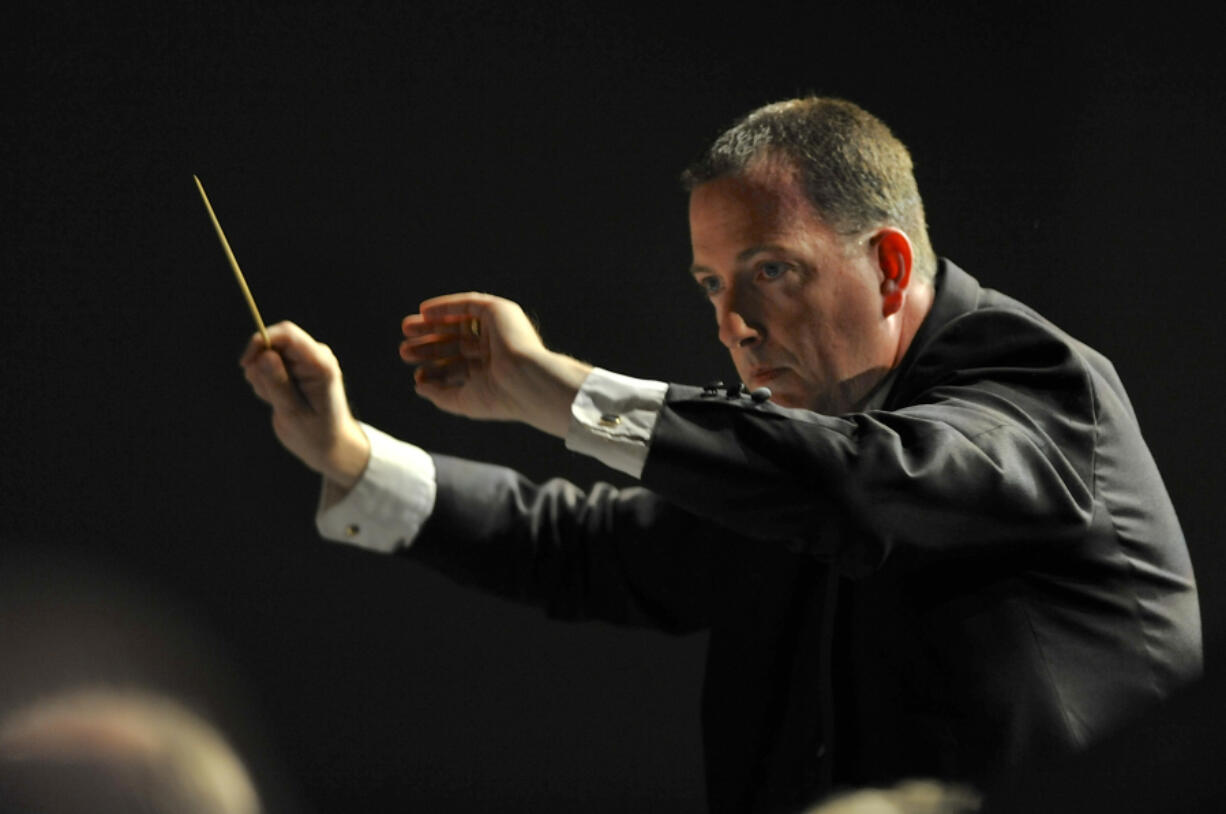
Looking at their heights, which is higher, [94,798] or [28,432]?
[28,432]

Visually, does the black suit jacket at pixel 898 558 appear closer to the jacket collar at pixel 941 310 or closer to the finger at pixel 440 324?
the jacket collar at pixel 941 310

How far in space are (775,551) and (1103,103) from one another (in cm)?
79

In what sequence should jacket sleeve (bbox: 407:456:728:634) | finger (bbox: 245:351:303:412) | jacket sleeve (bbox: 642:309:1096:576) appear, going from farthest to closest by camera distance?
1. jacket sleeve (bbox: 407:456:728:634)
2. finger (bbox: 245:351:303:412)
3. jacket sleeve (bbox: 642:309:1096:576)

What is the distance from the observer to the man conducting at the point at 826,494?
1021 mm

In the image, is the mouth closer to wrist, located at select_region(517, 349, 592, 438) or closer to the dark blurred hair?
the dark blurred hair

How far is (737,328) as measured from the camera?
1252mm

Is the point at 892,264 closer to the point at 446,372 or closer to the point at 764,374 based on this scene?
the point at 764,374

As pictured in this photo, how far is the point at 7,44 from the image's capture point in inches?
50.1

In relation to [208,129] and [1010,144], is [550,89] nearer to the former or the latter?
[208,129]

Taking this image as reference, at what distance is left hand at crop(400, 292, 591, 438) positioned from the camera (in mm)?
1035

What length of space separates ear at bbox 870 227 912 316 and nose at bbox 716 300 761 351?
13 centimetres

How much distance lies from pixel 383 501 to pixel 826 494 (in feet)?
1.53

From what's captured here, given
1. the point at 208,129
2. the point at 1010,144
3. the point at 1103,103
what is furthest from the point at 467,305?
the point at 1103,103

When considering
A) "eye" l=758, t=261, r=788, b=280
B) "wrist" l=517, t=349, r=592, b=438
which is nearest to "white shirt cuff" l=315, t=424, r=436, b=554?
"wrist" l=517, t=349, r=592, b=438
